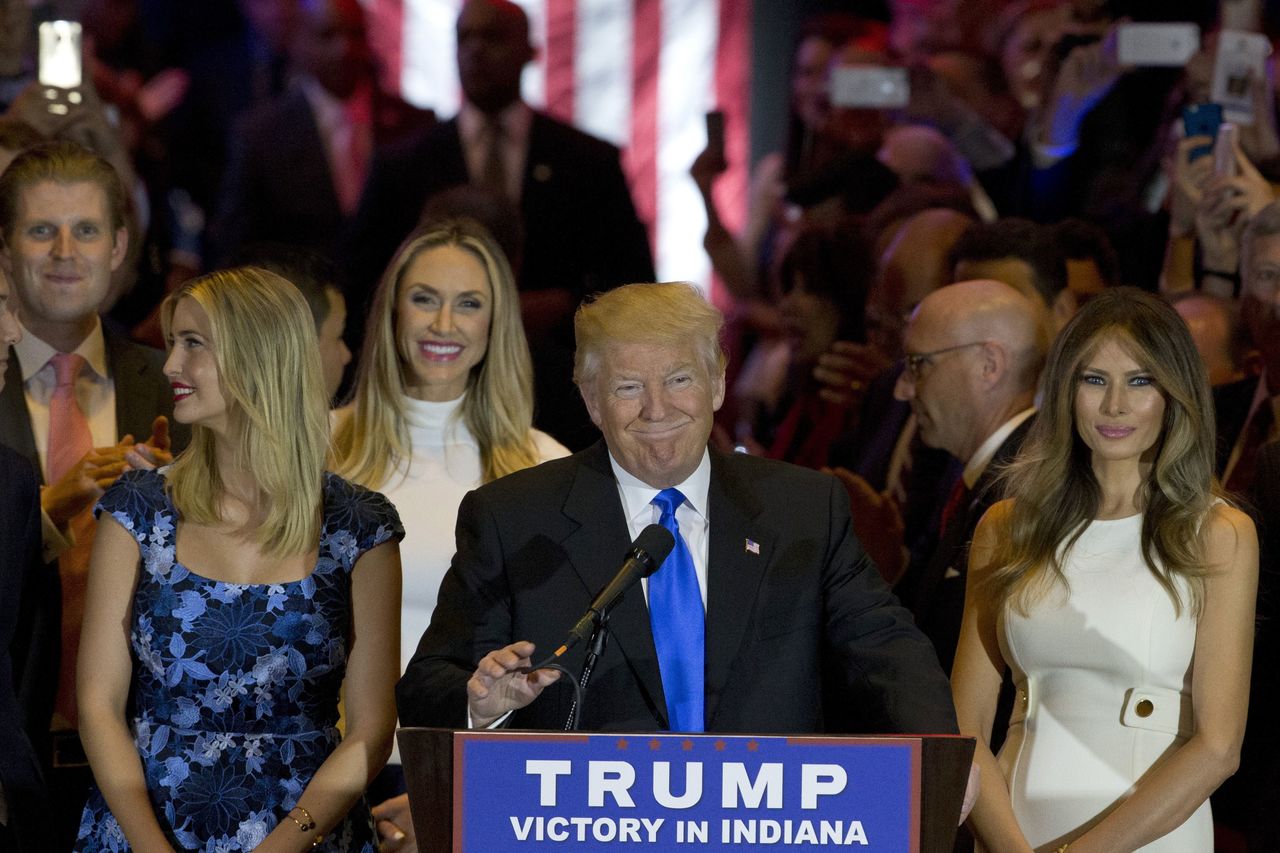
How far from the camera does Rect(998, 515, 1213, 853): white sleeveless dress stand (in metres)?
2.91

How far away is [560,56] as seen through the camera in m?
6.61

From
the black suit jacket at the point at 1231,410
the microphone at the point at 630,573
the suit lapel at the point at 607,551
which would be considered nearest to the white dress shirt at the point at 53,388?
the suit lapel at the point at 607,551

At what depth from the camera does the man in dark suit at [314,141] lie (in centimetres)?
639

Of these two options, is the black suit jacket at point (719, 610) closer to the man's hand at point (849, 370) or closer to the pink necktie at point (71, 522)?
the pink necktie at point (71, 522)

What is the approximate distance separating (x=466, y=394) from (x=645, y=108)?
3.18m

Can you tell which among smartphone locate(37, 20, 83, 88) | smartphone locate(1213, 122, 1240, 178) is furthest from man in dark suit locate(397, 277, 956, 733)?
smartphone locate(37, 20, 83, 88)

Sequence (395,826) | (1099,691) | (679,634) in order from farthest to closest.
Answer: (395,826), (1099,691), (679,634)

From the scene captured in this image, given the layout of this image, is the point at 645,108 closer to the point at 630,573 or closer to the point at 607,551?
the point at 607,551

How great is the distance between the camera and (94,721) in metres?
2.71

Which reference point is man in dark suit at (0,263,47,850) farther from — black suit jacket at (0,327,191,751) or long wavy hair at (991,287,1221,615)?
long wavy hair at (991,287,1221,615)

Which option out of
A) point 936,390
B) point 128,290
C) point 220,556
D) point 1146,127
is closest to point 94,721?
point 220,556

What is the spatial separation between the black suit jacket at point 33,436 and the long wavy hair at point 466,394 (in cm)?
38

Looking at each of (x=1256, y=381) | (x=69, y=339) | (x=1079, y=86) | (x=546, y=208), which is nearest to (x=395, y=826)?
(x=69, y=339)

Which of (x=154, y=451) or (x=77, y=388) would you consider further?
(x=77, y=388)
